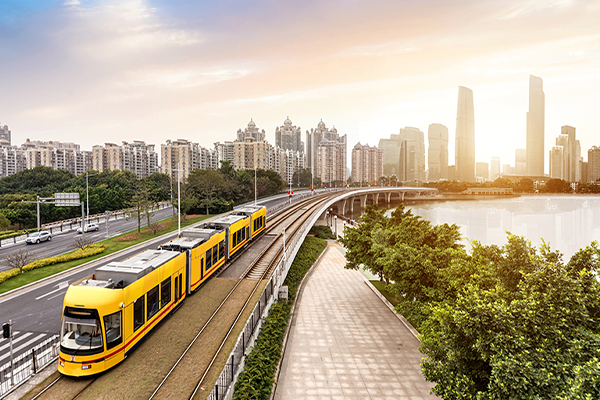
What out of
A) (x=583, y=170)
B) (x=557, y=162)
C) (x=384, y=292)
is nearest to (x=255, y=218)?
(x=384, y=292)

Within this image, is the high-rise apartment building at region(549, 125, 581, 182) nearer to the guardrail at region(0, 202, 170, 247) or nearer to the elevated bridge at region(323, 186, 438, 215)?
the elevated bridge at region(323, 186, 438, 215)

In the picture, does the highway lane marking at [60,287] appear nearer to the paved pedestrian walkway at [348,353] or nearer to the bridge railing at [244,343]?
the bridge railing at [244,343]

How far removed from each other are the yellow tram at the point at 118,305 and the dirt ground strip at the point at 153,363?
15.9 inches

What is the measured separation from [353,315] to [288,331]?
5.37 m

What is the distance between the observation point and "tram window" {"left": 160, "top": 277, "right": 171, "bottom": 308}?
13867 millimetres

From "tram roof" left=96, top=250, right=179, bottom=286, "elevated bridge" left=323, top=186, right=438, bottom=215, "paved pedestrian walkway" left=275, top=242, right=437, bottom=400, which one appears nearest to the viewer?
"tram roof" left=96, top=250, right=179, bottom=286

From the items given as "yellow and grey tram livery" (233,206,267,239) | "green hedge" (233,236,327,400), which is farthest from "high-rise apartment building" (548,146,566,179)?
"green hedge" (233,236,327,400)

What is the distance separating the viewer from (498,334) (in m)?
7.73

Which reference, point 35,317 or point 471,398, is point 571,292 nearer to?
point 471,398

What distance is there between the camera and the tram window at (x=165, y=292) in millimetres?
13867

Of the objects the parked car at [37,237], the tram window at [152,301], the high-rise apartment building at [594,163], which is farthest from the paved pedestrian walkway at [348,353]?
the high-rise apartment building at [594,163]

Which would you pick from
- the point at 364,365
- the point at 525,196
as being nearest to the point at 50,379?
the point at 364,365

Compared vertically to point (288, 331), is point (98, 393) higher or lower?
higher

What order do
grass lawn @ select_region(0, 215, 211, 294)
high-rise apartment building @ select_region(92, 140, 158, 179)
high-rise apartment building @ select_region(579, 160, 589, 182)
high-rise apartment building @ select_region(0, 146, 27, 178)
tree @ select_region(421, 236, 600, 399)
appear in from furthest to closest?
high-rise apartment building @ select_region(92, 140, 158, 179) → high-rise apartment building @ select_region(0, 146, 27, 178) → high-rise apartment building @ select_region(579, 160, 589, 182) → grass lawn @ select_region(0, 215, 211, 294) → tree @ select_region(421, 236, 600, 399)
